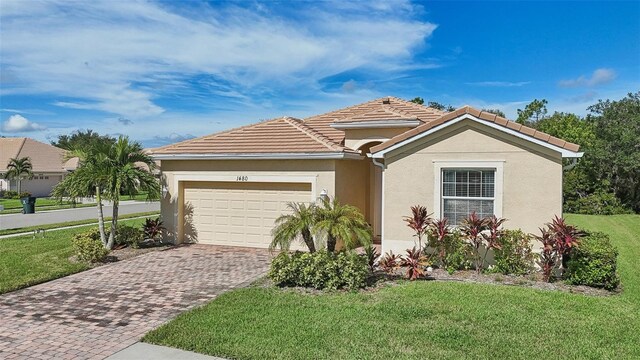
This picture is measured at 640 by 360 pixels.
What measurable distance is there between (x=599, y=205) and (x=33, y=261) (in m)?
32.8

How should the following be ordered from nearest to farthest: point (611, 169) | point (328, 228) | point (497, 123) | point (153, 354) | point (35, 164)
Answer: point (153, 354)
point (328, 228)
point (497, 123)
point (611, 169)
point (35, 164)

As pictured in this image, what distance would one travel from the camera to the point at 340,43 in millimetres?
17734

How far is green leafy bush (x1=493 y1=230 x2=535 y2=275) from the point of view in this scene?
1107cm

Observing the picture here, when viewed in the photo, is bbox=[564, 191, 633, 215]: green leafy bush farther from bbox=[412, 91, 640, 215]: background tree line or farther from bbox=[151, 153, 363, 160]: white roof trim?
bbox=[151, 153, 363, 160]: white roof trim

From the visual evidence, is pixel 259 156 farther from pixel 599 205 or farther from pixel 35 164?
pixel 35 164

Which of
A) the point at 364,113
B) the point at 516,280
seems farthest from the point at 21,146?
the point at 516,280

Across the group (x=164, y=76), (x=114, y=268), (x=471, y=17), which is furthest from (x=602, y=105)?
(x=114, y=268)

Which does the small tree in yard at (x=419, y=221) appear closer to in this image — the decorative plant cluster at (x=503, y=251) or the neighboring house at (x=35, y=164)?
the decorative plant cluster at (x=503, y=251)

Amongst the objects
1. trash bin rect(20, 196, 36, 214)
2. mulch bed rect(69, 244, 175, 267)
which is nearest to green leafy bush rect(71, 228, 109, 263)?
mulch bed rect(69, 244, 175, 267)

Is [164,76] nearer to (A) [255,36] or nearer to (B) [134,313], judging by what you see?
(A) [255,36]

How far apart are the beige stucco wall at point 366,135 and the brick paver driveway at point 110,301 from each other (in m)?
5.63

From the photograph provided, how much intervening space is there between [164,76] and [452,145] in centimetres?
1607

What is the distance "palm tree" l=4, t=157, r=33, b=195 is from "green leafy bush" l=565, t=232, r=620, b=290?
4951cm

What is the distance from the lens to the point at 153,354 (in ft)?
20.8
